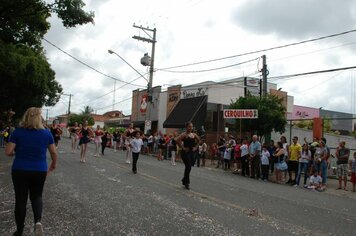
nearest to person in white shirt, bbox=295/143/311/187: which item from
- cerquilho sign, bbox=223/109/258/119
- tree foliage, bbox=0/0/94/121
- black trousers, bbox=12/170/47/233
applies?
cerquilho sign, bbox=223/109/258/119

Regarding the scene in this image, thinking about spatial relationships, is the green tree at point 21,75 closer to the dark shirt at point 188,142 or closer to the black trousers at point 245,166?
the dark shirt at point 188,142

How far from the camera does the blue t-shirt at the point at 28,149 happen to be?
5900mm

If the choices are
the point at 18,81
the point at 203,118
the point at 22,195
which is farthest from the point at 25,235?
the point at 203,118

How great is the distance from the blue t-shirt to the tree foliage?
9.30m

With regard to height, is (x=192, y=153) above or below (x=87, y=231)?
above

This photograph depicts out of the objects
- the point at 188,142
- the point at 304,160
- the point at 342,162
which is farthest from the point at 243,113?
the point at 188,142

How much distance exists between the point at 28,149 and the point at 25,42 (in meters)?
17.9

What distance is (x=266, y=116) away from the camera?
24141 mm

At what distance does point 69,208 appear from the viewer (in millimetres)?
8312

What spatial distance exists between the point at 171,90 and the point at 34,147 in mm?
36935

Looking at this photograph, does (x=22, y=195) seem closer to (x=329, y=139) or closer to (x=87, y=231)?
(x=87, y=231)

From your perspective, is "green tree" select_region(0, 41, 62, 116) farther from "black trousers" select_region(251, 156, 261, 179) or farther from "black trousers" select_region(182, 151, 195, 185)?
"black trousers" select_region(251, 156, 261, 179)

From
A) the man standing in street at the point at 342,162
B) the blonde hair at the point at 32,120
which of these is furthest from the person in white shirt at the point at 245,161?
the blonde hair at the point at 32,120

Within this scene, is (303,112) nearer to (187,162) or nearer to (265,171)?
(265,171)
